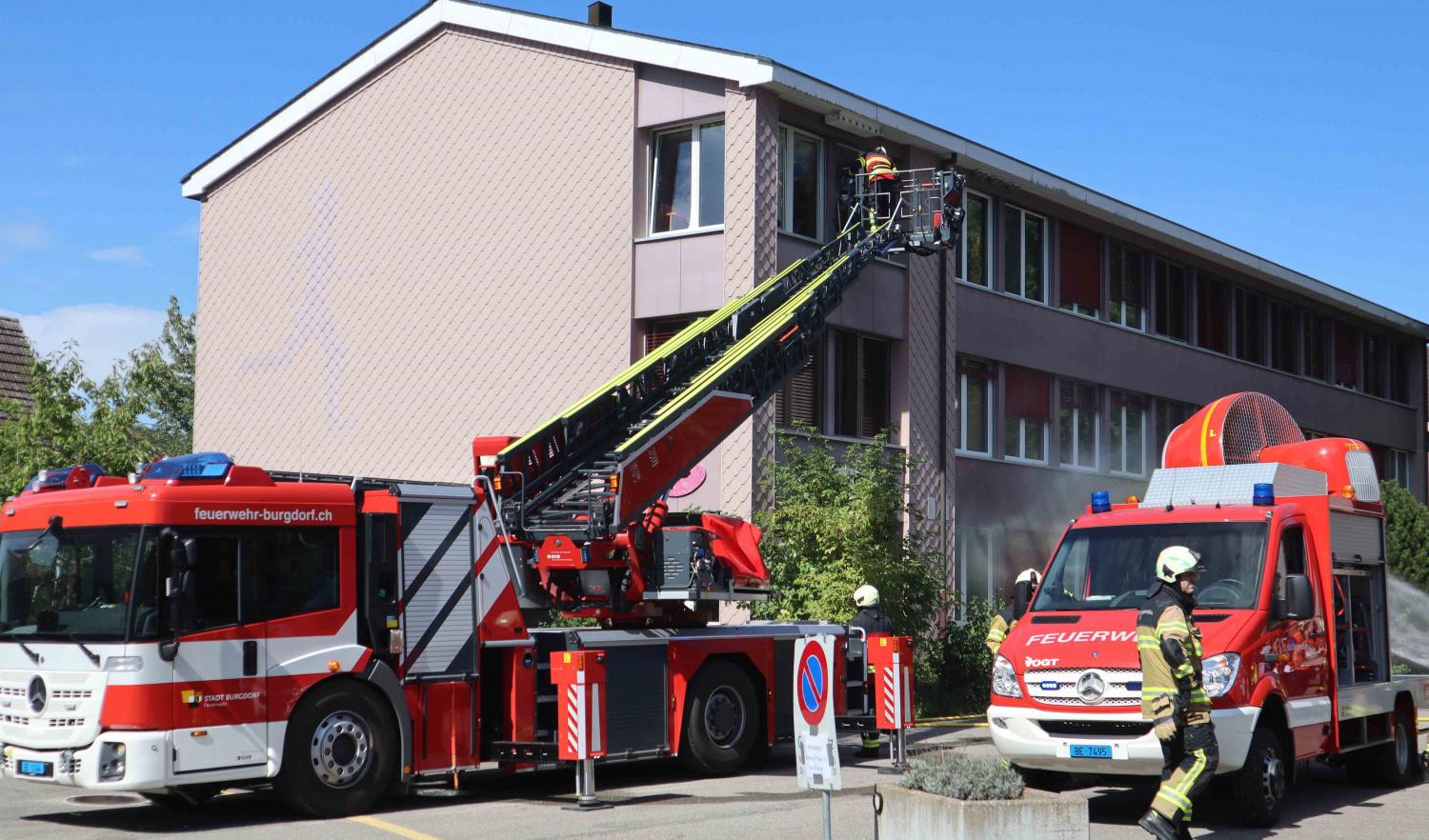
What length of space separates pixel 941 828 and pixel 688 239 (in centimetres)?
1527

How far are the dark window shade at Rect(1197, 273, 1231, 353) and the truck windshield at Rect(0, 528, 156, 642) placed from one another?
28292 millimetres

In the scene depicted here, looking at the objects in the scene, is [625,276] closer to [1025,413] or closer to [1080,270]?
[1025,413]

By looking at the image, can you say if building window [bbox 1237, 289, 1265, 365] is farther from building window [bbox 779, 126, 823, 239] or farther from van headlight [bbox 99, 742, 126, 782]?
van headlight [bbox 99, 742, 126, 782]

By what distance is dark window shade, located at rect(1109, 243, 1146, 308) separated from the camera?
31.8 metres

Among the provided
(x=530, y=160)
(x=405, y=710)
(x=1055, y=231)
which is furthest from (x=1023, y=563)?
(x=405, y=710)

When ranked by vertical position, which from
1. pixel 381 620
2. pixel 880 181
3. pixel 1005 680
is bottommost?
pixel 1005 680

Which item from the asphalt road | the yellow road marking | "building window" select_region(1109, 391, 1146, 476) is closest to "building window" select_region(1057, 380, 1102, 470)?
"building window" select_region(1109, 391, 1146, 476)

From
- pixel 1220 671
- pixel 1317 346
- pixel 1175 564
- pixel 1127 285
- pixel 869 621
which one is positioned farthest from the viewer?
pixel 1317 346

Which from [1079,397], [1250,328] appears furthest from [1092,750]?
[1250,328]

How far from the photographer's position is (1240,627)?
11.0 meters

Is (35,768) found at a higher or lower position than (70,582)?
lower

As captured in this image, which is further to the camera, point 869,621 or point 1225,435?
point 869,621

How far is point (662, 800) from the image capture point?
1256 cm

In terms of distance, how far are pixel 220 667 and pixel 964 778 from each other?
5.57 m
